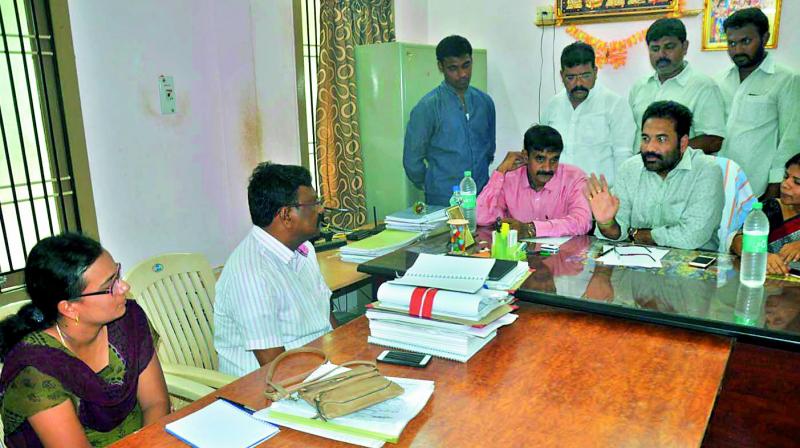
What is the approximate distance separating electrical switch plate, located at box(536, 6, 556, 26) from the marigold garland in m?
0.16

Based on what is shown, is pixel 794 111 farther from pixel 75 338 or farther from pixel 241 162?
pixel 75 338

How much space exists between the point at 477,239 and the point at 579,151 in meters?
1.41

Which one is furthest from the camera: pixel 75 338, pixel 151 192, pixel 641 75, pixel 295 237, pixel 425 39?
pixel 425 39

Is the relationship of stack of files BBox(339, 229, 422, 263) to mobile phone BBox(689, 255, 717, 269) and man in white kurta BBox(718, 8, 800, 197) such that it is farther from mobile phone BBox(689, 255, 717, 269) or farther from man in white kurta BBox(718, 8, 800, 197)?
man in white kurta BBox(718, 8, 800, 197)

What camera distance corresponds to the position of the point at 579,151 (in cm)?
383

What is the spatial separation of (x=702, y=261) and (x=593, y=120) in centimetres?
169

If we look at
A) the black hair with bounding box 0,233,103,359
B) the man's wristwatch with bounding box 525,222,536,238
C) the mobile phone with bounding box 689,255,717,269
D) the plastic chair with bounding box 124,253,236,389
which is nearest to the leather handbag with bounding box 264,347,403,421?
the black hair with bounding box 0,233,103,359

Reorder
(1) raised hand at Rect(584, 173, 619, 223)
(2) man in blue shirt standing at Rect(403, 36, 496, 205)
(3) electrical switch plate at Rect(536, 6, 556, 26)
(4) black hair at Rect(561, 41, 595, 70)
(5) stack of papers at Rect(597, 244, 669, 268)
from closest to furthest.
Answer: (5) stack of papers at Rect(597, 244, 669, 268)
(1) raised hand at Rect(584, 173, 619, 223)
(4) black hair at Rect(561, 41, 595, 70)
(2) man in blue shirt standing at Rect(403, 36, 496, 205)
(3) electrical switch plate at Rect(536, 6, 556, 26)

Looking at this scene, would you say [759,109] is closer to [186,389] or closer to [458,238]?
[458,238]

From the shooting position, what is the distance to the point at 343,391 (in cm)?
129

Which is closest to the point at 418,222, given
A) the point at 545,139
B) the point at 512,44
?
the point at 545,139

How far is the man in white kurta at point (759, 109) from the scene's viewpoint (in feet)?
11.0

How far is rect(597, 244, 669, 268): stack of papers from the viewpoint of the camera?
225 cm

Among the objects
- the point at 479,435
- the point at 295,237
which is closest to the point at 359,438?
the point at 479,435
